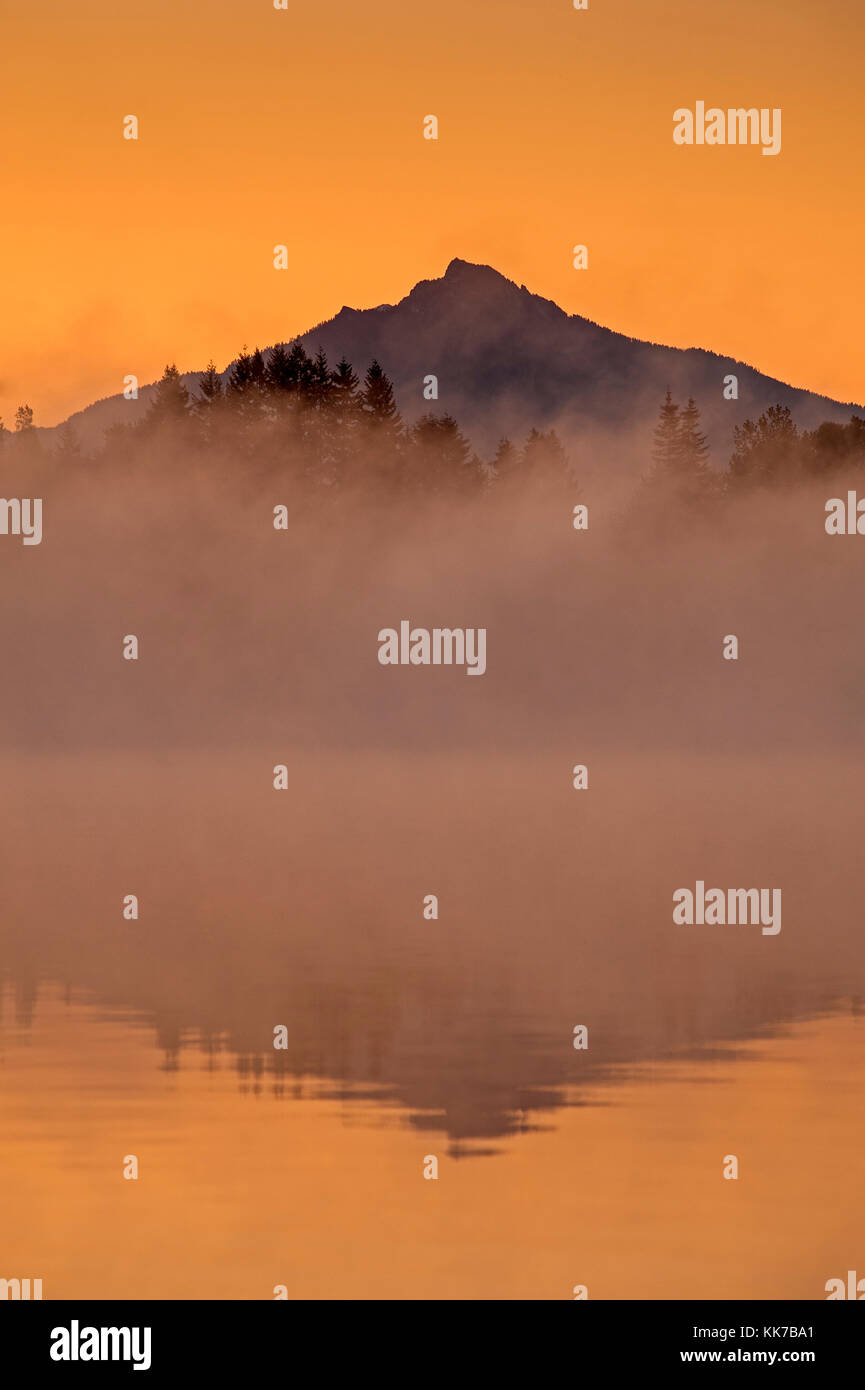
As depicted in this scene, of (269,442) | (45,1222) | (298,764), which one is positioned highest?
(269,442)

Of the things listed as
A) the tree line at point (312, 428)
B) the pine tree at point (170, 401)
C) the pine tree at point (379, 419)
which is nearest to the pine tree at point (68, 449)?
the pine tree at point (170, 401)

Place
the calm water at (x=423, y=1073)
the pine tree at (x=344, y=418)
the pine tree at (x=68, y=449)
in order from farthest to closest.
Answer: the pine tree at (x=68, y=449), the pine tree at (x=344, y=418), the calm water at (x=423, y=1073)

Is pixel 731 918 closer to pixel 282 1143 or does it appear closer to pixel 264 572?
pixel 282 1143

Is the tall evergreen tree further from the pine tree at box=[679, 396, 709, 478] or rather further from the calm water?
the calm water

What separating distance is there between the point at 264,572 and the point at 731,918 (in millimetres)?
126199

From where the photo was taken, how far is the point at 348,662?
151m

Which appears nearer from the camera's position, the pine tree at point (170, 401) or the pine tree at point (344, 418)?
the pine tree at point (344, 418)

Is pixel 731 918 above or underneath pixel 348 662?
underneath

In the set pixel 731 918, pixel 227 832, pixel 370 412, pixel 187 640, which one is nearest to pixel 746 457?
pixel 370 412

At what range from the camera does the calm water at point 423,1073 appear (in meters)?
16.6

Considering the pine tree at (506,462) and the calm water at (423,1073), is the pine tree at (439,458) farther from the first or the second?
the calm water at (423,1073)

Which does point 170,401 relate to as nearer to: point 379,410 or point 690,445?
point 379,410

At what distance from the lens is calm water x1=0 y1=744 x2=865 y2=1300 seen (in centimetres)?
1661

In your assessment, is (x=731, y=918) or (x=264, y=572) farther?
(x=264, y=572)
